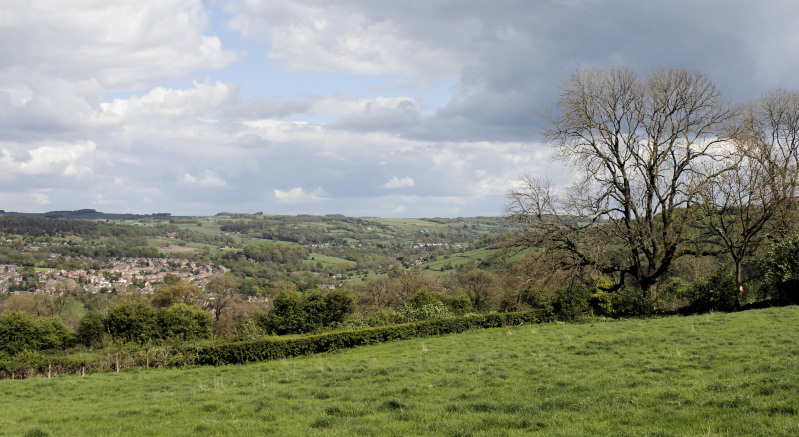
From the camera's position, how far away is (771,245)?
71.6ft

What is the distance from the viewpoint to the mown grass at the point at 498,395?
6492 millimetres

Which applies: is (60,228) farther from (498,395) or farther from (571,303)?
(498,395)

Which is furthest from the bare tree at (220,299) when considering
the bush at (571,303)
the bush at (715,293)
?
the bush at (715,293)

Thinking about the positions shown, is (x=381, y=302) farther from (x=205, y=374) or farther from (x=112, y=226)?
(x=112, y=226)

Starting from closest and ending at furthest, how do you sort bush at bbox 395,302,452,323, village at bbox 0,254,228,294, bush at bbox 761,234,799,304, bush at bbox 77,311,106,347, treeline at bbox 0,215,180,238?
bush at bbox 761,234,799,304 < bush at bbox 395,302,452,323 < bush at bbox 77,311,106,347 < village at bbox 0,254,228,294 < treeline at bbox 0,215,180,238

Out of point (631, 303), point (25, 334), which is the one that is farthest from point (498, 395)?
point (25, 334)

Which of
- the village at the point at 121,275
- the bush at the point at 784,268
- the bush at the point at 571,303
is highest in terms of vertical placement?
the bush at the point at 784,268

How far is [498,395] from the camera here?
8.66 meters

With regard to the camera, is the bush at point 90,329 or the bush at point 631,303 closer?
the bush at point 631,303

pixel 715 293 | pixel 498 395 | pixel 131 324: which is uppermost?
pixel 498 395

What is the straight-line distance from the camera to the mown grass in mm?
6492

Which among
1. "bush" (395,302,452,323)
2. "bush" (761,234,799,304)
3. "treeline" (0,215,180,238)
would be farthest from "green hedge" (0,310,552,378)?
"treeline" (0,215,180,238)

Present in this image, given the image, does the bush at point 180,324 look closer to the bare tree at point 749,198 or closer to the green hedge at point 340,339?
the green hedge at point 340,339

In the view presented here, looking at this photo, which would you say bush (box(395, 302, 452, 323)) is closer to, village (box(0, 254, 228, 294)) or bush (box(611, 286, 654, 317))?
bush (box(611, 286, 654, 317))
